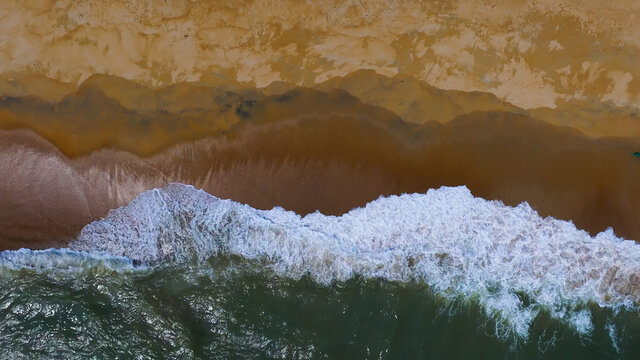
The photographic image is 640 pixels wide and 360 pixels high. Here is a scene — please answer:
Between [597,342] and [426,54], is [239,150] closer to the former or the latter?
[426,54]

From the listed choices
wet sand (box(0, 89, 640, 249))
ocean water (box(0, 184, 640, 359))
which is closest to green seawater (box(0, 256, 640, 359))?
ocean water (box(0, 184, 640, 359))

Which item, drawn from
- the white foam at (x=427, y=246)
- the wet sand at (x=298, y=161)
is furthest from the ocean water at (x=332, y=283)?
the wet sand at (x=298, y=161)

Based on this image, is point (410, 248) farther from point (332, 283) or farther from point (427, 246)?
point (332, 283)

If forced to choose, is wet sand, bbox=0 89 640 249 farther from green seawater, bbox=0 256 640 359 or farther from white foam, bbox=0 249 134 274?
green seawater, bbox=0 256 640 359

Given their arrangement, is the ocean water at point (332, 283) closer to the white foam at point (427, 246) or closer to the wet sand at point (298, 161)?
the white foam at point (427, 246)

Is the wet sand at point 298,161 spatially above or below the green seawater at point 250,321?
above

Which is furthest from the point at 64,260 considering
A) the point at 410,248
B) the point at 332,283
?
the point at 410,248

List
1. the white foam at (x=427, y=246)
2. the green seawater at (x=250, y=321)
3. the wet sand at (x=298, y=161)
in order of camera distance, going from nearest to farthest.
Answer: the green seawater at (x=250, y=321)
the white foam at (x=427, y=246)
the wet sand at (x=298, y=161)

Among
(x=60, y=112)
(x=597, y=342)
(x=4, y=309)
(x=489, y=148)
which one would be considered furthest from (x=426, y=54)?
(x=4, y=309)
